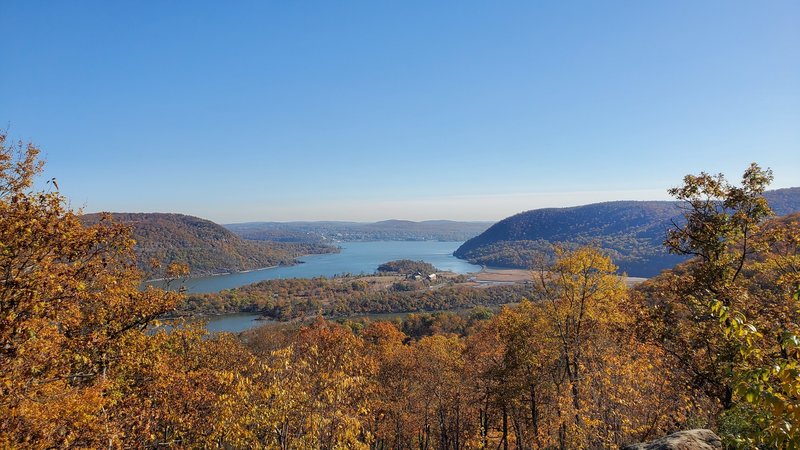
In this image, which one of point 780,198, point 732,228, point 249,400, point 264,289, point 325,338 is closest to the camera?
point 249,400

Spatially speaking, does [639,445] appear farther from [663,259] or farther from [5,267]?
[663,259]

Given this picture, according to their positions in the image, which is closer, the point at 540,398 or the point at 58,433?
the point at 58,433

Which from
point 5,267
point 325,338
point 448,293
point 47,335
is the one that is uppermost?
point 5,267

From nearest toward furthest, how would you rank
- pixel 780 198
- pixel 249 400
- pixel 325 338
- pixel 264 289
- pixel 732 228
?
pixel 249 400, pixel 732 228, pixel 325 338, pixel 264 289, pixel 780 198

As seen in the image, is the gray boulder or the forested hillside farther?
the forested hillside

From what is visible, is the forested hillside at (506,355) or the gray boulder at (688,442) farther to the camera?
the forested hillside at (506,355)

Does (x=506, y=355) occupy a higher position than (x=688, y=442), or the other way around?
(x=688, y=442)

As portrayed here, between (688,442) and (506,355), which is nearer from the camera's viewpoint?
(688,442)

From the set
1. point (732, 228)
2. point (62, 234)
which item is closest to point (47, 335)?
point (62, 234)
